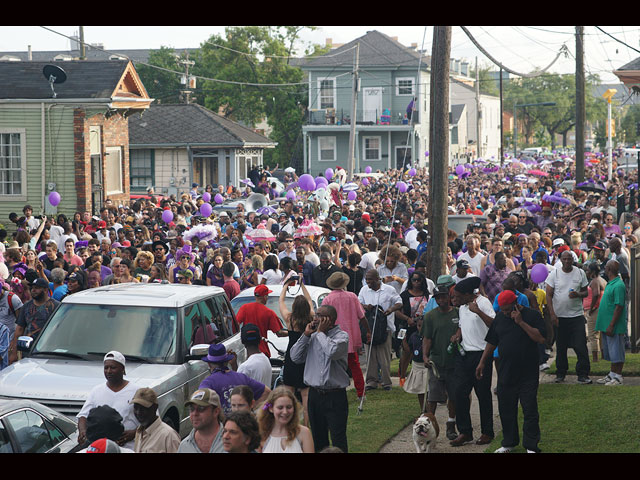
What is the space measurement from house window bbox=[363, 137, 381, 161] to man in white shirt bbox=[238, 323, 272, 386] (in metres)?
50.9

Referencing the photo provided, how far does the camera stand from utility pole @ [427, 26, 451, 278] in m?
13.3

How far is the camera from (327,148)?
58.5 m

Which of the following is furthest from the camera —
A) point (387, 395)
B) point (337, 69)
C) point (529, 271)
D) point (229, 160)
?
point (337, 69)

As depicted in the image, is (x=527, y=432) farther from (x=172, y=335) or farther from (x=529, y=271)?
(x=529, y=271)

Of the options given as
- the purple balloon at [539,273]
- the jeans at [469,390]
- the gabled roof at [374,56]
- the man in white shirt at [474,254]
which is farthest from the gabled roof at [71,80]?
the gabled roof at [374,56]

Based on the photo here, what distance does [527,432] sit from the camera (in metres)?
8.27

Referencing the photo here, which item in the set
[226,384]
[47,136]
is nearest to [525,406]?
[226,384]

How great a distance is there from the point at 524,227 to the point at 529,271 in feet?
15.9

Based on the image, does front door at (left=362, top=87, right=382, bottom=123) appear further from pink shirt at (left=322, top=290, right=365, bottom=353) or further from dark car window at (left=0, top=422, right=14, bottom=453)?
dark car window at (left=0, top=422, right=14, bottom=453)

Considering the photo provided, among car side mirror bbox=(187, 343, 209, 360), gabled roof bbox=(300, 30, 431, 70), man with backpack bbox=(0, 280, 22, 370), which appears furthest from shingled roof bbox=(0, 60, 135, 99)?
gabled roof bbox=(300, 30, 431, 70)

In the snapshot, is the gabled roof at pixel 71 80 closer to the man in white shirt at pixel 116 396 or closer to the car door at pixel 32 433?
the man in white shirt at pixel 116 396

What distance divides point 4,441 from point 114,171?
82.5 ft
